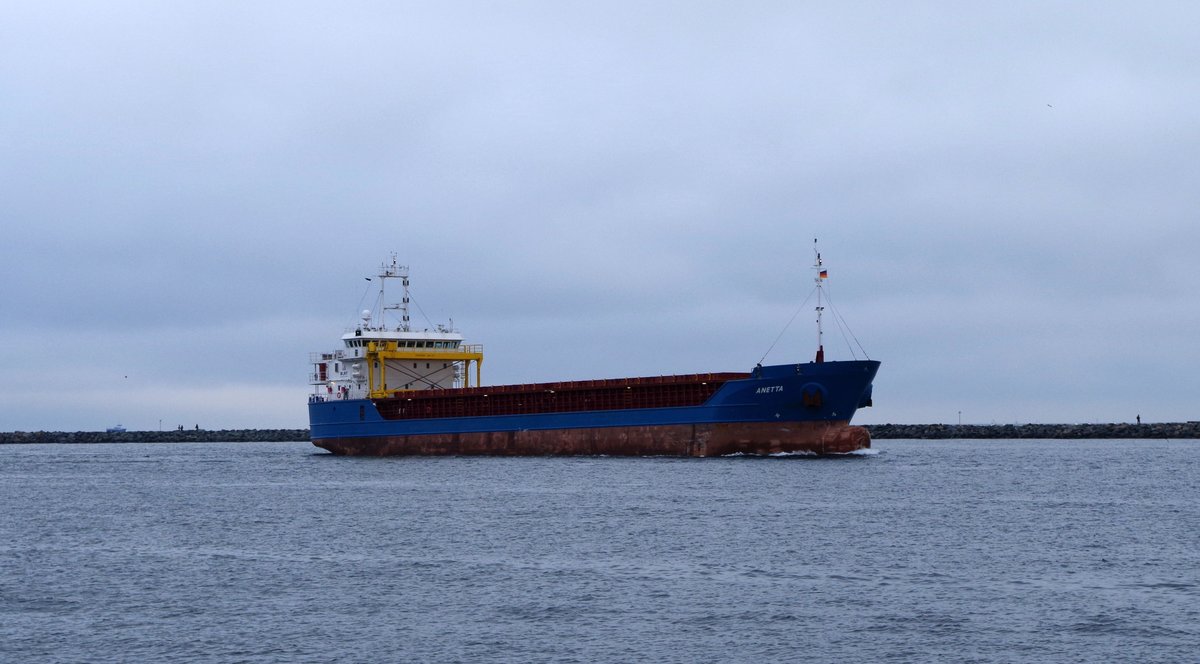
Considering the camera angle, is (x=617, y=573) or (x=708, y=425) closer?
(x=617, y=573)

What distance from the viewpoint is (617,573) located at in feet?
69.2

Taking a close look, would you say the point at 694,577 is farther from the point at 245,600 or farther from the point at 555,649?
the point at 245,600

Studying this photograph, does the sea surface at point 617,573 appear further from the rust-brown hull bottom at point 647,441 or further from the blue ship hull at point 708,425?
the rust-brown hull bottom at point 647,441

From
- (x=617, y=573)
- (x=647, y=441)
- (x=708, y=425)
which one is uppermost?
(x=708, y=425)

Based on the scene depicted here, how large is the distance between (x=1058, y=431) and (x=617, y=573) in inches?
3335

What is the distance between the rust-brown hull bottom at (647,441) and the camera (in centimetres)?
4509

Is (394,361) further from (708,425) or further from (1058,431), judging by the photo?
(1058,431)

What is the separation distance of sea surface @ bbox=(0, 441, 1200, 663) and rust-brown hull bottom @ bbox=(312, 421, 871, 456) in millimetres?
6247

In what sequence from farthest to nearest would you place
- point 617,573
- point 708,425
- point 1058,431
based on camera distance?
point 1058,431, point 708,425, point 617,573

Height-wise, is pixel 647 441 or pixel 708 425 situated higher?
pixel 708 425

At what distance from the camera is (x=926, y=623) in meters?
16.8

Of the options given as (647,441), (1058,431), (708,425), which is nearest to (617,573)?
(708,425)

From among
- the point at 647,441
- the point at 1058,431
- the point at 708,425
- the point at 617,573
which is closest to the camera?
the point at 617,573

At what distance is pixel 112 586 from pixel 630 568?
893cm
